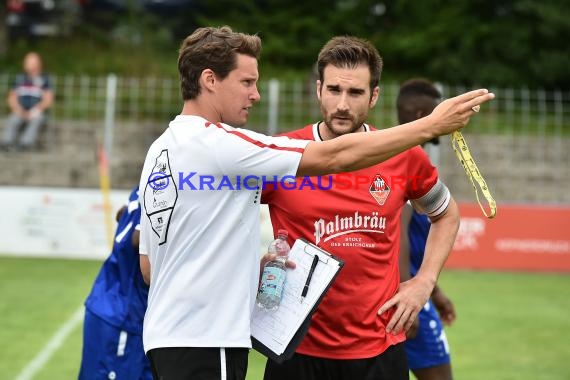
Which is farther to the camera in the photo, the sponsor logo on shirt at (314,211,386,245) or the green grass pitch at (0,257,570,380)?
the green grass pitch at (0,257,570,380)

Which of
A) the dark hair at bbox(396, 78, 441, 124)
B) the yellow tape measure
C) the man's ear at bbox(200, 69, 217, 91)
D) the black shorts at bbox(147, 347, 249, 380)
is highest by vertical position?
the man's ear at bbox(200, 69, 217, 91)

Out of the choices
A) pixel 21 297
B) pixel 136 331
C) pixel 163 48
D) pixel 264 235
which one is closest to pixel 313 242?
pixel 136 331

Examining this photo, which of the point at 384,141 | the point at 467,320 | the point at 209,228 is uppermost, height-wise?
the point at 384,141

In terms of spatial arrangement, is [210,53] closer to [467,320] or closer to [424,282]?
[424,282]

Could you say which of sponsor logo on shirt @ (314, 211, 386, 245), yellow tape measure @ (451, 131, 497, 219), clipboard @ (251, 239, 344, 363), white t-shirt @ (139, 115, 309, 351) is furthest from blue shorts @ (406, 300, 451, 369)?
white t-shirt @ (139, 115, 309, 351)

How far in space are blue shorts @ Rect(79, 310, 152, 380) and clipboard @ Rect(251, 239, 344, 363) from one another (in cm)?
125

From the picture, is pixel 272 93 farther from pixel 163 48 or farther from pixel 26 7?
pixel 26 7

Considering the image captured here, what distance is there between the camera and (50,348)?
9023 millimetres

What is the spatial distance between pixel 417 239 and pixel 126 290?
1790 mm

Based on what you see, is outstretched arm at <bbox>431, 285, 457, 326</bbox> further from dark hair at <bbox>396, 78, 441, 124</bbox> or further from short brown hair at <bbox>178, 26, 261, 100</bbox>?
short brown hair at <bbox>178, 26, 261, 100</bbox>

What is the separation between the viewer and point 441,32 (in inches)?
921

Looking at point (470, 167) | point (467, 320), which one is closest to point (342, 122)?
point (470, 167)

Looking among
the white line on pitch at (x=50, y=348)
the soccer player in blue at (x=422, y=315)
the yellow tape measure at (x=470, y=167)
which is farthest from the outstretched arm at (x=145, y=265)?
the white line on pitch at (x=50, y=348)

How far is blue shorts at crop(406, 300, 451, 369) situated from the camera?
18.8ft
